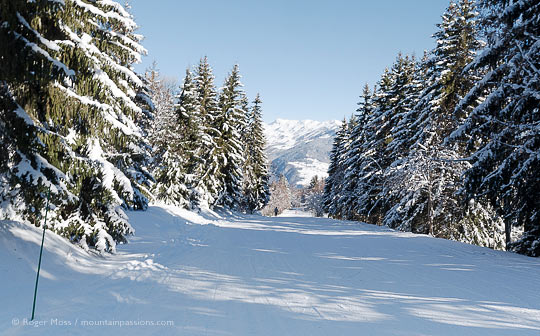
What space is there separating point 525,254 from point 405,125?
485 inches

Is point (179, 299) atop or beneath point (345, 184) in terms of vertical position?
beneath

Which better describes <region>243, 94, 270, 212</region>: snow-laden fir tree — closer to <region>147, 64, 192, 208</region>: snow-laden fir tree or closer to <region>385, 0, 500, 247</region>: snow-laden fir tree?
<region>147, 64, 192, 208</region>: snow-laden fir tree

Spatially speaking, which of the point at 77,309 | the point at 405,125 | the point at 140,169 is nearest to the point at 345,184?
the point at 405,125

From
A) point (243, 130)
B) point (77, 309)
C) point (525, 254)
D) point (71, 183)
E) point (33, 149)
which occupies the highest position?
point (243, 130)

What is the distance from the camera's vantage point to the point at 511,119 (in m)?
9.70

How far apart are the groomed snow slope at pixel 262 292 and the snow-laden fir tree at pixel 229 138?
1965 cm

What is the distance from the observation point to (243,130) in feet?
138

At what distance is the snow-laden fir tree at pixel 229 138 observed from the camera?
29219 mm

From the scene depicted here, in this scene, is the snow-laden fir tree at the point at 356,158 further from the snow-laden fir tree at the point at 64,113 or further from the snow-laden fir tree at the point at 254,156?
the snow-laden fir tree at the point at 64,113

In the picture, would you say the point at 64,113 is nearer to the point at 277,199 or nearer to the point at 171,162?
the point at 171,162

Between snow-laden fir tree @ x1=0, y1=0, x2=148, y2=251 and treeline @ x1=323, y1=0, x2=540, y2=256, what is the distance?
31.6 ft

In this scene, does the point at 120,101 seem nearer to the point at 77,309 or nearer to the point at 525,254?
the point at 77,309

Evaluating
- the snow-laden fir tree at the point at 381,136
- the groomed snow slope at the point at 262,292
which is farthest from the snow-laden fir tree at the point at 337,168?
the groomed snow slope at the point at 262,292

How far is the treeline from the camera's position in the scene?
9422 mm
